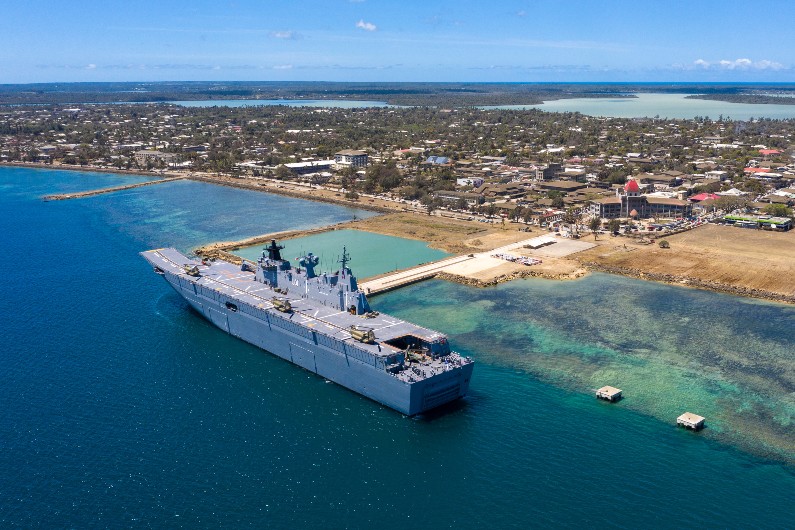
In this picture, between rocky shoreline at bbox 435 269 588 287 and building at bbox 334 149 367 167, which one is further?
building at bbox 334 149 367 167

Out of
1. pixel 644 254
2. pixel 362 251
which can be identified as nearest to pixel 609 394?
pixel 644 254

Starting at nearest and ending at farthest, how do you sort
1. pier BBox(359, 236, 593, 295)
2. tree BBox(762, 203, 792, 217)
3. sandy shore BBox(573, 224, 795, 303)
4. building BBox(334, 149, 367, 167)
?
pier BBox(359, 236, 593, 295) < sandy shore BBox(573, 224, 795, 303) < tree BBox(762, 203, 792, 217) < building BBox(334, 149, 367, 167)

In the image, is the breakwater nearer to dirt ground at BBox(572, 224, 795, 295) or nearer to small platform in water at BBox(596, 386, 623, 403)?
dirt ground at BBox(572, 224, 795, 295)

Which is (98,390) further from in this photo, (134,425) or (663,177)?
(663,177)

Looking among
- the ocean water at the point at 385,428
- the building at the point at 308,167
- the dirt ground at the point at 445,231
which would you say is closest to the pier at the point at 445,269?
the dirt ground at the point at 445,231

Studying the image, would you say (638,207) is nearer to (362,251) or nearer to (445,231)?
(445,231)

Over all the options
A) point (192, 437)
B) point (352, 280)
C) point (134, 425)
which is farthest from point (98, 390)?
point (352, 280)

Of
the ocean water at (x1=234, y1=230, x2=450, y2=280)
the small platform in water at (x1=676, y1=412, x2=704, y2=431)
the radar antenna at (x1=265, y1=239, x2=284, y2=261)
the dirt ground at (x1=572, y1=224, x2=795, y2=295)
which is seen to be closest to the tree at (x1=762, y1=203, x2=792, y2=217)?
the dirt ground at (x1=572, y1=224, x2=795, y2=295)
